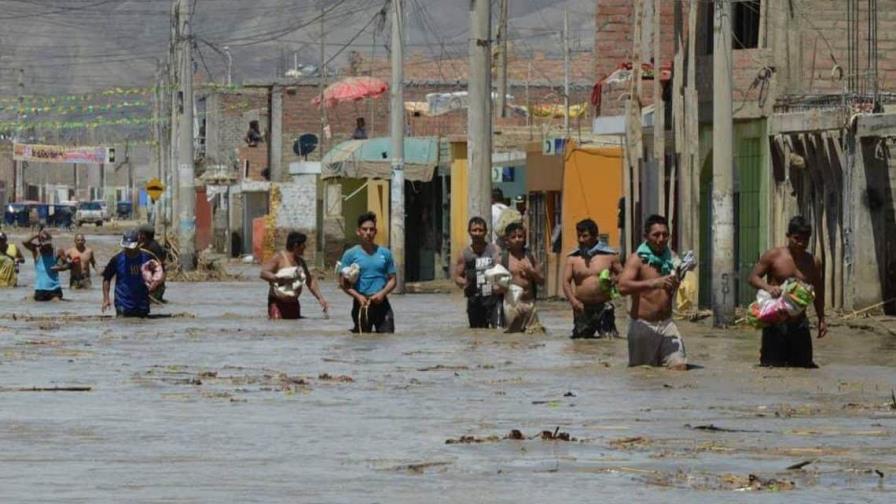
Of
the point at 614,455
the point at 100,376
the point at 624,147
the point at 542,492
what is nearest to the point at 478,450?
the point at 614,455

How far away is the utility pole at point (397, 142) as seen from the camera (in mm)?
42531

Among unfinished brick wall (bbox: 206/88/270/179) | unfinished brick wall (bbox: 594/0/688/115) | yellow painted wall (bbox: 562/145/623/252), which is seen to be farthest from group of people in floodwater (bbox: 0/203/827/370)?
unfinished brick wall (bbox: 206/88/270/179)

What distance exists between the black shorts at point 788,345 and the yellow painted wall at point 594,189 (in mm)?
17482

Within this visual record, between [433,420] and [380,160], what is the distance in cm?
3437

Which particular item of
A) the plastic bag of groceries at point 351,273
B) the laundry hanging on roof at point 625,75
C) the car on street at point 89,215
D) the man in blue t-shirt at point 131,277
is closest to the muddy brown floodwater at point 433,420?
the plastic bag of groceries at point 351,273

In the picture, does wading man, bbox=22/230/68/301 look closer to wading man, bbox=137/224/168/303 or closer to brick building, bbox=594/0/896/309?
wading man, bbox=137/224/168/303

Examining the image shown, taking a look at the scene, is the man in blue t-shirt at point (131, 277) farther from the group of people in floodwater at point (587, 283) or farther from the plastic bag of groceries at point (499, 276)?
the plastic bag of groceries at point (499, 276)

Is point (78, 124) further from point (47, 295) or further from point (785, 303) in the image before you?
point (785, 303)

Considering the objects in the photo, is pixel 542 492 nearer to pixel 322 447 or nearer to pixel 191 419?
pixel 322 447

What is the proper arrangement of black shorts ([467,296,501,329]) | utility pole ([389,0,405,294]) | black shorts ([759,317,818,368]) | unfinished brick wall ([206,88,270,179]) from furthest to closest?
1. unfinished brick wall ([206,88,270,179])
2. utility pole ([389,0,405,294])
3. black shorts ([467,296,501,329])
4. black shorts ([759,317,818,368])

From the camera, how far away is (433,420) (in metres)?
16.0

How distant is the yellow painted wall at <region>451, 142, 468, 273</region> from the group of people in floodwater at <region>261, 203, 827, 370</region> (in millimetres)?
18472

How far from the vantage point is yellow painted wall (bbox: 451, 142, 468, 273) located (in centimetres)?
4762

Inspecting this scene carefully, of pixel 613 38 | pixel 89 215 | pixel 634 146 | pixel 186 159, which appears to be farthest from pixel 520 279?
pixel 89 215
